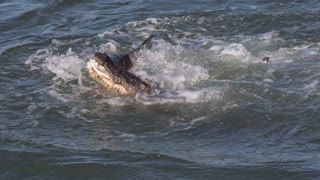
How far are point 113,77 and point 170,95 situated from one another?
85cm

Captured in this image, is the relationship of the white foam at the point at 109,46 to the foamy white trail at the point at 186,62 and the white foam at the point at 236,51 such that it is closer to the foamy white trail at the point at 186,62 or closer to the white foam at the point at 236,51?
the foamy white trail at the point at 186,62

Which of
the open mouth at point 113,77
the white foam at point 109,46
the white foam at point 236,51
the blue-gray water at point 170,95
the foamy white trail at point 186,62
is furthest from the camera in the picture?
the white foam at point 109,46

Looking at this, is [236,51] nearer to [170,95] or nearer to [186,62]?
[186,62]

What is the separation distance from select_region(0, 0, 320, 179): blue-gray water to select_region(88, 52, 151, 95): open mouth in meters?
0.16

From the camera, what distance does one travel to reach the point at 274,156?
266 inches

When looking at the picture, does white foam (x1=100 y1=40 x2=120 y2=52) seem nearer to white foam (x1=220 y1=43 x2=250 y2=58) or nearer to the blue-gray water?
the blue-gray water

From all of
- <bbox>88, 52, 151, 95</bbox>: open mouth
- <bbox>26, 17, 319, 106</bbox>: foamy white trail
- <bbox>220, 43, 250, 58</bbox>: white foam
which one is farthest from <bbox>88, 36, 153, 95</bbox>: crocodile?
<bbox>220, 43, 250, 58</bbox>: white foam

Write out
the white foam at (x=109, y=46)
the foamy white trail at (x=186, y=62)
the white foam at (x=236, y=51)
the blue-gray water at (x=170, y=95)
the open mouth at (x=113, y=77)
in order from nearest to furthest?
1. the blue-gray water at (x=170, y=95)
2. the open mouth at (x=113, y=77)
3. the foamy white trail at (x=186, y=62)
4. the white foam at (x=236, y=51)
5. the white foam at (x=109, y=46)

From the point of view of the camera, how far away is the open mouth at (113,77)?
28.5ft

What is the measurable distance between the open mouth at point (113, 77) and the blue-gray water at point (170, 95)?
0.52 feet

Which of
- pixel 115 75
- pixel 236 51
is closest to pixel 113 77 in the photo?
pixel 115 75

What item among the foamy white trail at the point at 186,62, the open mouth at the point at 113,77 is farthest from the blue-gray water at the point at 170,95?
the open mouth at the point at 113,77

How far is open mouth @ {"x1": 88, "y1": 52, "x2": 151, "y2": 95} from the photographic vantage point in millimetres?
8680

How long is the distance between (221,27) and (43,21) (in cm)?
384
